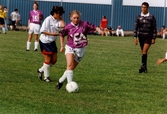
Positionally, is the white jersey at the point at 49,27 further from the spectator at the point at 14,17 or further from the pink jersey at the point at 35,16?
the spectator at the point at 14,17

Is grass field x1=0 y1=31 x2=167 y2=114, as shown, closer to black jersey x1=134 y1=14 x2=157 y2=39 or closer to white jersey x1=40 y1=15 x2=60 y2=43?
white jersey x1=40 y1=15 x2=60 y2=43

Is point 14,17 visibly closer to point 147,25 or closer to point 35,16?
point 35,16

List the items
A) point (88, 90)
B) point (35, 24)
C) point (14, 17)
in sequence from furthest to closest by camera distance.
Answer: point (14, 17) < point (35, 24) < point (88, 90)

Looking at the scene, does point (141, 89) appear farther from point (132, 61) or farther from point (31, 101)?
point (132, 61)

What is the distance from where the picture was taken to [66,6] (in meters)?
55.9

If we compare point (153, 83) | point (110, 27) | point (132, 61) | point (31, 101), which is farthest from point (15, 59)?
point (110, 27)

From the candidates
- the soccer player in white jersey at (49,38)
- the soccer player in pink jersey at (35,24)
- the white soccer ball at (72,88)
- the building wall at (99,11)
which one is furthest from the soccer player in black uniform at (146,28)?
the building wall at (99,11)

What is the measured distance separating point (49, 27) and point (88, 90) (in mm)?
2354

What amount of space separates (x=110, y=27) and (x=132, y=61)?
31.4 meters

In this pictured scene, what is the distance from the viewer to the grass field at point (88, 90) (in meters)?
10.9

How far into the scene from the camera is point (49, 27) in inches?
592

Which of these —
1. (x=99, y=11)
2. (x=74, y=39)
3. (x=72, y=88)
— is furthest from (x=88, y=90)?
(x=99, y=11)

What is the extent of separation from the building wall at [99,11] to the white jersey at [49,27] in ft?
131

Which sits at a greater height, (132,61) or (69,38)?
(69,38)
